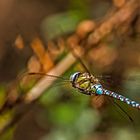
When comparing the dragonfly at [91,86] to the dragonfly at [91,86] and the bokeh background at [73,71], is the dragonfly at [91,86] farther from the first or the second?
the bokeh background at [73,71]

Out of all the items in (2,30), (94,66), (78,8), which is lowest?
(94,66)

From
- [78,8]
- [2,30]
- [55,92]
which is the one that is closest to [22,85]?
[55,92]

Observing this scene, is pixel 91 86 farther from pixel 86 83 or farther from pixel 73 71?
pixel 73 71

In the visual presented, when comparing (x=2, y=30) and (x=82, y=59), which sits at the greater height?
(x=2, y=30)

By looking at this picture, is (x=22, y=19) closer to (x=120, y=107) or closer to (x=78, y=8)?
(x=78, y=8)

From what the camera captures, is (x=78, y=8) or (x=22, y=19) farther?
(x=22, y=19)

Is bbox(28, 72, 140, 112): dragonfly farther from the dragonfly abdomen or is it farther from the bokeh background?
the bokeh background

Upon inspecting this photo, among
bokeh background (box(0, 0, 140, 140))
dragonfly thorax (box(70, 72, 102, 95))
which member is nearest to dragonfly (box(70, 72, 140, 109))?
dragonfly thorax (box(70, 72, 102, 95))
